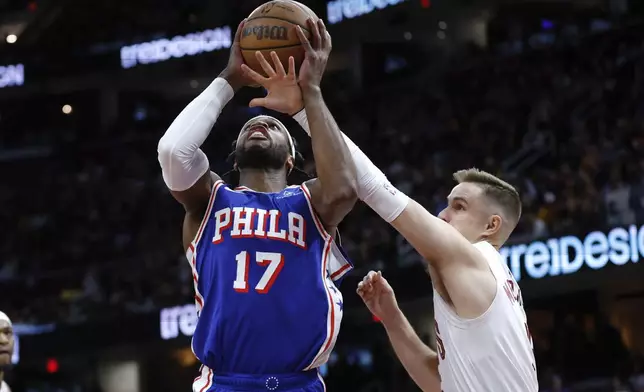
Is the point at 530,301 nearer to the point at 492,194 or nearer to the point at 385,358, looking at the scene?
the point at 385,358

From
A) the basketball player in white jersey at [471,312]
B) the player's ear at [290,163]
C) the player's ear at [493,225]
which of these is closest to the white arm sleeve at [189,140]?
the player's ear at [290,163]

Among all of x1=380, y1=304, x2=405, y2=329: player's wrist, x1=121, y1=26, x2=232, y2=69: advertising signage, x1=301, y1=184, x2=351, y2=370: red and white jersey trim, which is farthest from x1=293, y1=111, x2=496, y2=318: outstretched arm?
x1=121, y1=26, x2=232, y2=69: advertising signage

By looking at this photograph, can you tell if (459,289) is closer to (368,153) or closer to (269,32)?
(269,32)

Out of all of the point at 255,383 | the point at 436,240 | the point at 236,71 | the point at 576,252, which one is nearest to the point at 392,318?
the point at 436,240

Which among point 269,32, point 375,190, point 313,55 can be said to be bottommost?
point 375,190

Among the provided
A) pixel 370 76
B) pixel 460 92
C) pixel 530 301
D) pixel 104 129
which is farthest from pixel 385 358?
pixel 104 129

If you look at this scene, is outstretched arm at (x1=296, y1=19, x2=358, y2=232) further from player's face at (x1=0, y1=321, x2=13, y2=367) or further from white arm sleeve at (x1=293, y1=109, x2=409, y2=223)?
player's face at (x1=0, y1=321, x2=13, y2=367)

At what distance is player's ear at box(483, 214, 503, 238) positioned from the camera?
13.7 feet

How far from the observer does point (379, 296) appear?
14.3 feet

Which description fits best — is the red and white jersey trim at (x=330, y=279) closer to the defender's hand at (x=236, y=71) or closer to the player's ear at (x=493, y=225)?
the defender's hand at (x=236, y=71)

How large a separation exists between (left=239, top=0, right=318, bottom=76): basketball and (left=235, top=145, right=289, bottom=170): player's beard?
1.05 ft

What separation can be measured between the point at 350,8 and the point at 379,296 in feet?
45.9

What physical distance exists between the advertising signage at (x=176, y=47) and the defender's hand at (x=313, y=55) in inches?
599

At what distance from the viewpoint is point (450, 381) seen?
3.97 metres
